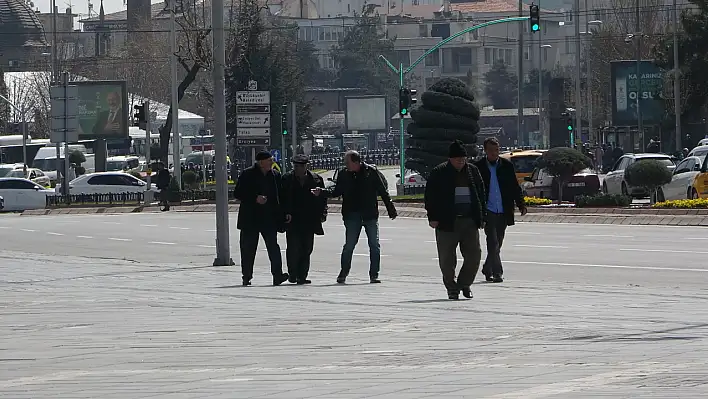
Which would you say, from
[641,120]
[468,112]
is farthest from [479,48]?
[468,112]

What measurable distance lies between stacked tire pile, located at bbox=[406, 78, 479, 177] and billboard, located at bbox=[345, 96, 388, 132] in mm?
Answer: 60549

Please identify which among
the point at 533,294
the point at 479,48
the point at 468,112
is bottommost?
the point at 533,294

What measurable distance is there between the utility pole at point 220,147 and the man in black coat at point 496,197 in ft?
18.2

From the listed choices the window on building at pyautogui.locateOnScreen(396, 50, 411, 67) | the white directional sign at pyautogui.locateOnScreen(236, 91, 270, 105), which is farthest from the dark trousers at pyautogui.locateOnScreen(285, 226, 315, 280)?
the window on building at pyautogui.locateOnScreen(396, 50, 411, 67)

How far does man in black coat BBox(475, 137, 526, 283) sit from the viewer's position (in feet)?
58.8

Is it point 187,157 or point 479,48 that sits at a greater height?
point 479,48

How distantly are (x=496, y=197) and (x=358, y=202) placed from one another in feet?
5.79

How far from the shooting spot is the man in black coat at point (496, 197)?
706 inches

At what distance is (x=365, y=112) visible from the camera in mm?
113062

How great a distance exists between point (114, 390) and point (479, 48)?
145 metres

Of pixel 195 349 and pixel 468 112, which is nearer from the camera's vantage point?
pixel 195 349

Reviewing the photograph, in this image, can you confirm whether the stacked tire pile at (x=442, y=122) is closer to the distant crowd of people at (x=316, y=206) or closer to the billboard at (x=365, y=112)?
the distant crowd of people at (x=316, y=206)

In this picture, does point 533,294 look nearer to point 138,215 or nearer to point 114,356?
point 114,356

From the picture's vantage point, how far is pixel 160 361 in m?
10.3
